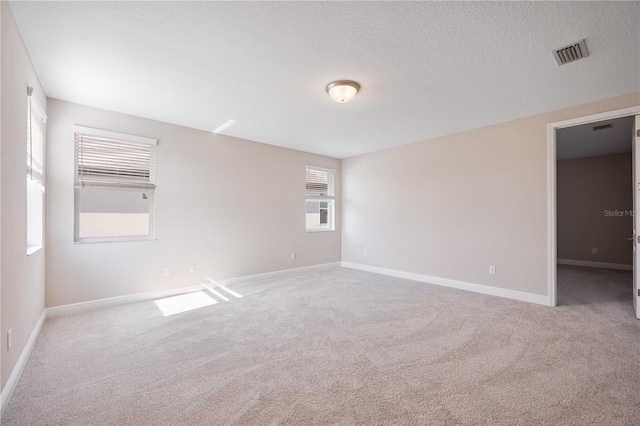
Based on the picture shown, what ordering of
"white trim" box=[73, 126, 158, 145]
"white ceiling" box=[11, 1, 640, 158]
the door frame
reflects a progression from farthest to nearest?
the door frame
"white trim" box=[73, 126, 158, 145]
"white ceiling" box=[11, 1, 640, 158]

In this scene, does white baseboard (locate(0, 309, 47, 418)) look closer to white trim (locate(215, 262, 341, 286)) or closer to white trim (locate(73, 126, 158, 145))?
white trim (locate(215, 262, 341, 286))

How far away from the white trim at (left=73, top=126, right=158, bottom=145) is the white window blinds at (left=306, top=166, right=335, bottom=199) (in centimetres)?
288

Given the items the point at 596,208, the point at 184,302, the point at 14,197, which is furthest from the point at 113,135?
the point at 596,208

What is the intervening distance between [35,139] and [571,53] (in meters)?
4.97

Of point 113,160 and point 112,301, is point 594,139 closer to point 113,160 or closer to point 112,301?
point 113,160

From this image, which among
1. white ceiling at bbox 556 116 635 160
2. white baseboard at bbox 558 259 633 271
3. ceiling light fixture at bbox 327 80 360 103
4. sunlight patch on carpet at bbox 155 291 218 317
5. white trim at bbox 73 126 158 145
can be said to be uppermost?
white ceiling at bbox 556 116 635 160

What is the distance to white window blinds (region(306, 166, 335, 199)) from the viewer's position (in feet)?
19.4

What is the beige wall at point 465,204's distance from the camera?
3752 mm

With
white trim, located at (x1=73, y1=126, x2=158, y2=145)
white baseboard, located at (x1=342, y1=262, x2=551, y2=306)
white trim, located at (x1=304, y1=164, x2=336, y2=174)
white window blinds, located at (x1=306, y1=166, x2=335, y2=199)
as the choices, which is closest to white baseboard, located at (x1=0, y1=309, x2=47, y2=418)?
white trim, located at (x1=73, y1=126, x2=158, y2=145)

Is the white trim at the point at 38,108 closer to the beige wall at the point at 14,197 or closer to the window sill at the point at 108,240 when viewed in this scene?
the beige wall at the point at 14,197

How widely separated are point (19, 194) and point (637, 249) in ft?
19.9

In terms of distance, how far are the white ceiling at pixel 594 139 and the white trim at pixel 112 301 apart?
20.0 feet

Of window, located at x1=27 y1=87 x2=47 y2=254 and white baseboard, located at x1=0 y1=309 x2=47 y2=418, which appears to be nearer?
white baseboard, located at x1=0 y1=309 x2=47 y2=418

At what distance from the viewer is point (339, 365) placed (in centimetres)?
221
